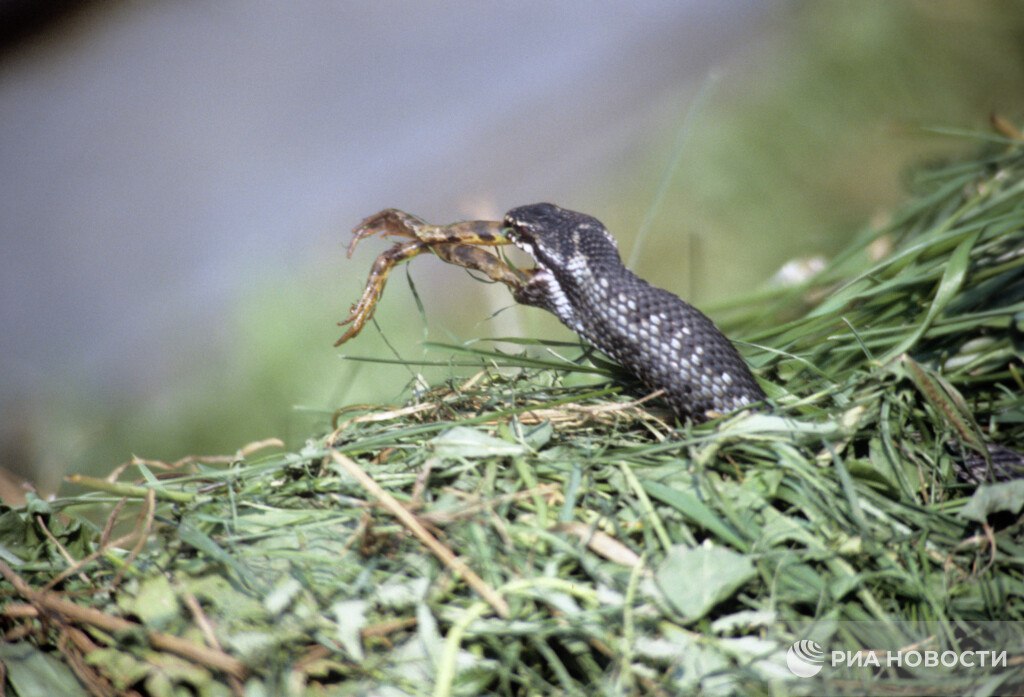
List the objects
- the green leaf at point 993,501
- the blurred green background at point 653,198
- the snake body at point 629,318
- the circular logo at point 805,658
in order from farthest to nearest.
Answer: the blurred green background at point 653,198
the snake body at point 629,318
the green leaf at point 993,501
the circular logo at point 805,658

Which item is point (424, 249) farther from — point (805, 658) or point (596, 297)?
point (805, 658)

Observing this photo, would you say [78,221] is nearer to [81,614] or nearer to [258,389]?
[258,389]

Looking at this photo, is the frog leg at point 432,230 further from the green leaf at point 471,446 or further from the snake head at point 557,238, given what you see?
the green leaf at point 471,446

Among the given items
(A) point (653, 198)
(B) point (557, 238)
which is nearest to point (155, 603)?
(B) point (557, 238)

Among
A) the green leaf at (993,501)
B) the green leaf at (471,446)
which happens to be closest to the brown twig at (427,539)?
the green leaf at (471,446)

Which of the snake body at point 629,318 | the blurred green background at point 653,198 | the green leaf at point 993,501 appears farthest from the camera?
the blurred green background at point 653,198

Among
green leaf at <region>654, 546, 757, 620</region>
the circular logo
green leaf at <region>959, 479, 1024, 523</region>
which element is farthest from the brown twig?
green leaf at <region>959, 479, 1024, 523</region>
